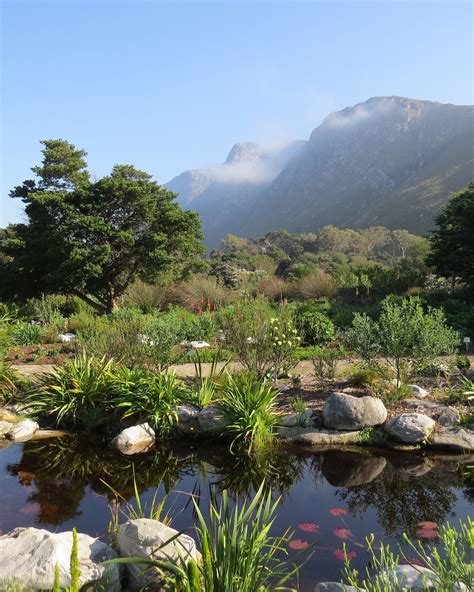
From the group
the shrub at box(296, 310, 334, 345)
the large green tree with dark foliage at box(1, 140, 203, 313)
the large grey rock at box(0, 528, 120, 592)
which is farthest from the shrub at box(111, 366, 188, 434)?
the large green tree with dark foliage at box(1, 140, 203, 313)

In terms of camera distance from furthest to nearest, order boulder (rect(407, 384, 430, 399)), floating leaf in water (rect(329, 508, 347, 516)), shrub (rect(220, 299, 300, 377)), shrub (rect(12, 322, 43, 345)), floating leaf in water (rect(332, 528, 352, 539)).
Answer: shrub (rect(12, 322, 43, 345)), shrub (rect(220, 299, 300, 377)), boulder (rect(407, 384, 430, 399)), floating leaf in water (rect(329, 508, 347, 516)), floating leaf in water (rect(332, 528, 352, 539))

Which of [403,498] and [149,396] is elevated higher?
[149,396]

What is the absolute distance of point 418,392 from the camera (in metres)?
6.78

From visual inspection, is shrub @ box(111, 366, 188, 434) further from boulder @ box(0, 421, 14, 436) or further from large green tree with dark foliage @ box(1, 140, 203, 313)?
large green tree with dark foliage @ box(1, 140, 203, 313)

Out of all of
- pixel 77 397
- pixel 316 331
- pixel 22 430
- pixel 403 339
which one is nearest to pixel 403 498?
pixel 403 339

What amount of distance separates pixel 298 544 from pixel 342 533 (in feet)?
1.44

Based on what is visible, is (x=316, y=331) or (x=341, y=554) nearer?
(x=341, y=554)

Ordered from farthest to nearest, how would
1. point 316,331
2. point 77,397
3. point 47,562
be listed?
1. point 316,331
2. point 77,397
3. point 47,562

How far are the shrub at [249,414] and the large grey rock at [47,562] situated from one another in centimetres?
252

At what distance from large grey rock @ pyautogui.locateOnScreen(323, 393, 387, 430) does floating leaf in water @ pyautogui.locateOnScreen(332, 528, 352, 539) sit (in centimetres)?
A: 201

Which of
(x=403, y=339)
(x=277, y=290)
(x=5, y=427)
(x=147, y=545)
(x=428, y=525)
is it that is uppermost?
(x=147, y=545)

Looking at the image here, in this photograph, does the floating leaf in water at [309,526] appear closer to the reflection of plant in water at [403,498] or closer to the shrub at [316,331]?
the reflection of plant in water at [403,498]

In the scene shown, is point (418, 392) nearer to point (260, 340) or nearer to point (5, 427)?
point (260, 340)

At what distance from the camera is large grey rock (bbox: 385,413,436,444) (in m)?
5.57
